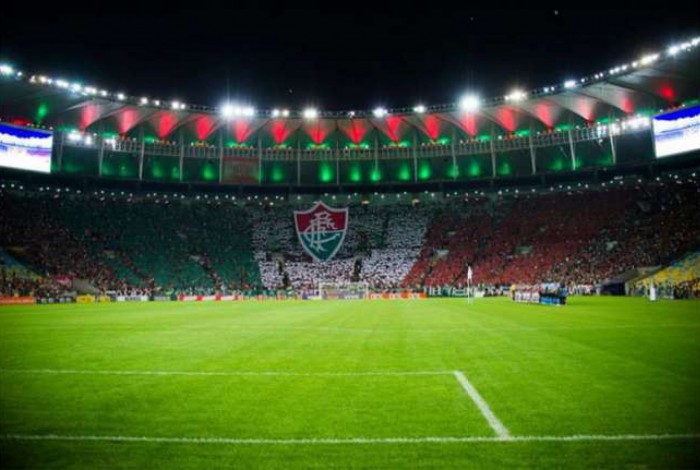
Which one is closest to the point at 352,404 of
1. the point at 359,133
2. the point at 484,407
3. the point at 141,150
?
the point at 484,407

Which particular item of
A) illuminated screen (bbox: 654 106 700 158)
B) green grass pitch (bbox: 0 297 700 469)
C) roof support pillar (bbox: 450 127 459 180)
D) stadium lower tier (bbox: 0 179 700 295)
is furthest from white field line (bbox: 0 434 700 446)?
roof support pillar (bbox: 450 127 459 180)

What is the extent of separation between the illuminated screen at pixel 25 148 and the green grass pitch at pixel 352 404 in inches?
1836

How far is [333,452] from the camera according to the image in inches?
215

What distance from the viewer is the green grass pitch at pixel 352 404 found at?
17.6 feet

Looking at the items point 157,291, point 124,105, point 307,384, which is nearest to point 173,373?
point 307,384

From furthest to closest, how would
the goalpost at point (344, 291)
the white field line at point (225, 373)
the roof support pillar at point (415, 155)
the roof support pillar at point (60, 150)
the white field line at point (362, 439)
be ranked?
1. the roof support pillar at point (415, 155)
2. the roof support pillar at point (60, 150)
3. the goalpost at point (344, 291)
4. the white field line at point (225, 373)
5. the white field line at point (362, 439)

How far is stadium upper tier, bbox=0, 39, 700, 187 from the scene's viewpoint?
181ft

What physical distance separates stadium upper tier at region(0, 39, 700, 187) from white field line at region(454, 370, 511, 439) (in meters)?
49.5

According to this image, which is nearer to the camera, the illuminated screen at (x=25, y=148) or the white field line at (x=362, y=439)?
the white field line at (x=362, y=439)

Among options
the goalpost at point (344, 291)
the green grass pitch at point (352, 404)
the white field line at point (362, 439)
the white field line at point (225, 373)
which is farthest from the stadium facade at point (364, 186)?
the white field line at point (362, 439)

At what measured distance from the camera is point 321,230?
6525cm

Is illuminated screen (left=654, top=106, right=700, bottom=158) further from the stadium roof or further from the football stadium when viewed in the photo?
the stadium roof

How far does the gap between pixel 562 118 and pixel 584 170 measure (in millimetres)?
7241

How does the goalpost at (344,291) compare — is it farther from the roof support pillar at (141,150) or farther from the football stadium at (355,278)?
the roof support pillar at (141,150)
